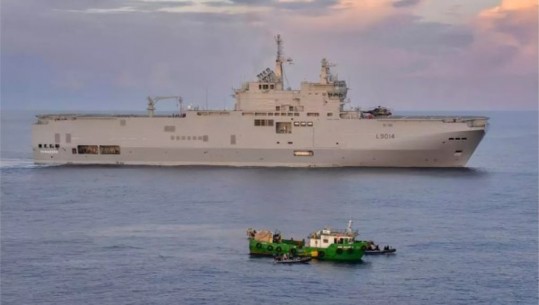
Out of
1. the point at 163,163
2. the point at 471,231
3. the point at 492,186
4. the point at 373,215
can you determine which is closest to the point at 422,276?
the point at 471,231

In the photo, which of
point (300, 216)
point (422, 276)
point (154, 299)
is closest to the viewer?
point (154, 299)

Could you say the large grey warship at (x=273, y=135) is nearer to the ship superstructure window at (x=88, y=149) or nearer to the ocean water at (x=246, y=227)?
the ship superstructure window at (x=88, y=149)

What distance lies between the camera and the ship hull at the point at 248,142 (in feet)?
210

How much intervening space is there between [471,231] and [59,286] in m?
18.8

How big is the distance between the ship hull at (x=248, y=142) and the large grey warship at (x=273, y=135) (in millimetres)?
65

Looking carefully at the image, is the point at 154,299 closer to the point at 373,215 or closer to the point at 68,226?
the point at 68,226

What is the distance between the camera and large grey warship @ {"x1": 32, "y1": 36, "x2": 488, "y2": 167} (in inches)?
2522

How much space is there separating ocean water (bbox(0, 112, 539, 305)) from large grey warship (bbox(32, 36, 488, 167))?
62.0 inches

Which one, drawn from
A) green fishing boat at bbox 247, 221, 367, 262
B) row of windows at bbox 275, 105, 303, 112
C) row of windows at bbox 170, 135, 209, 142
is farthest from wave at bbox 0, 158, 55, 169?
green fishing boat at bbox 247, 221, 367, 262

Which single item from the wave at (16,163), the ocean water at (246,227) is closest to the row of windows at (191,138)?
the ocean water at (246,227)

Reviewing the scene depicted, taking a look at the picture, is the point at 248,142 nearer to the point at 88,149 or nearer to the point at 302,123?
the point at 302,123

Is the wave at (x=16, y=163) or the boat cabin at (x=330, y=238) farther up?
the wave at (x=16, y=163)

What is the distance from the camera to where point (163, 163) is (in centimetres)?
6838

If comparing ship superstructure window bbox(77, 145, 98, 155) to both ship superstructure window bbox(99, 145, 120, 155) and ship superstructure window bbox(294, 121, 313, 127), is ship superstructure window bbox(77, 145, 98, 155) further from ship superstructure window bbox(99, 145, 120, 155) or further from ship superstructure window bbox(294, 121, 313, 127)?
ship superstructure window bbox(294, 121, 313, 127)
